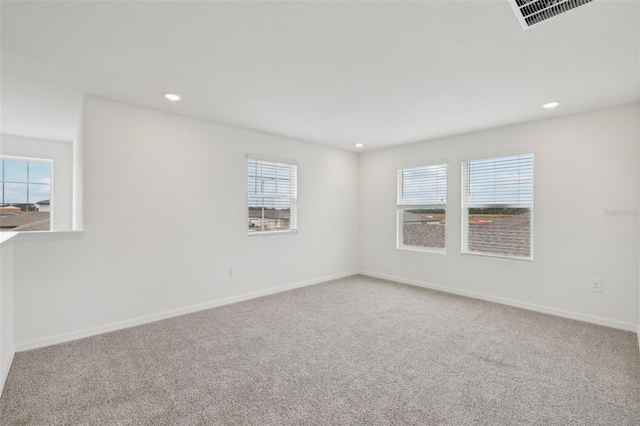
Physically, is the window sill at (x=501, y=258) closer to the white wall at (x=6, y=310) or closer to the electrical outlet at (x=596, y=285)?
the electrical outlet at (x=596, y=285)

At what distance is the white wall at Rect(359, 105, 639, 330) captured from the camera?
10.3ft

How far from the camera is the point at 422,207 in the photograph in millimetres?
4879

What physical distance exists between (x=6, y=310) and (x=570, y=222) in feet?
17.5

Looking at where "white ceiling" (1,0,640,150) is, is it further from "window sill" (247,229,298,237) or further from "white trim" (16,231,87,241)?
"window sill" (247,229,298,237)

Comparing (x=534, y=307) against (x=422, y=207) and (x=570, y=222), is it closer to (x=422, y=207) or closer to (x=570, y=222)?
(x=570, y=222)

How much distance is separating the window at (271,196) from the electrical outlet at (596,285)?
12.0 ft

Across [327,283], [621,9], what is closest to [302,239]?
Answer: [327,283]

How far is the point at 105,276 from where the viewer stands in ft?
10.2

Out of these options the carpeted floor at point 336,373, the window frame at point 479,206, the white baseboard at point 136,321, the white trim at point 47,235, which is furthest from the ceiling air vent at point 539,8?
the white baseboard at point 136,321

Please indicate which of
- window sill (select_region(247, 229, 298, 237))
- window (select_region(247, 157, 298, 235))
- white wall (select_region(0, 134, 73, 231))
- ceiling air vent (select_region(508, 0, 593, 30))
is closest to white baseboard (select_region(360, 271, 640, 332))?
window sill (select_region(247, 229, 298, 237))

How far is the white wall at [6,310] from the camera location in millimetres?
2174

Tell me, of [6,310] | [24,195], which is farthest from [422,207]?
[24,195]

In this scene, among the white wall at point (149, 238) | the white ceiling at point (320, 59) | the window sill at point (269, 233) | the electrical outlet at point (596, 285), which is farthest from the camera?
the window sill at point (269, 233)

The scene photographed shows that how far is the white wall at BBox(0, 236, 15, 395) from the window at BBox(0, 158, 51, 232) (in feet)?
9.29
